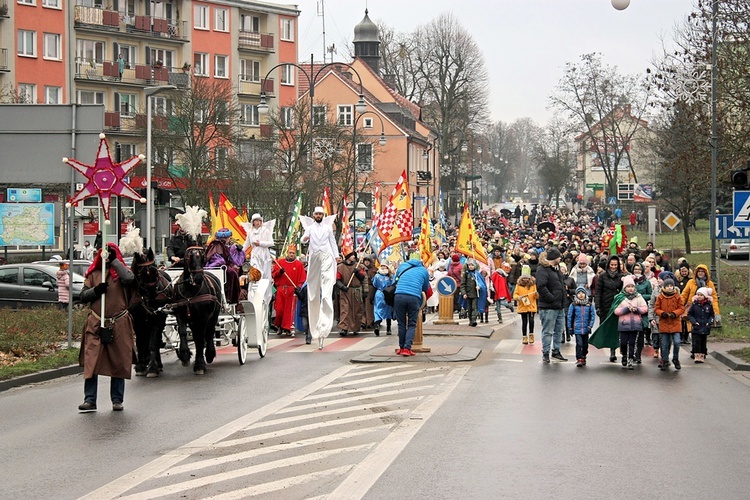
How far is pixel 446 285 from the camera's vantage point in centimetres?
2420

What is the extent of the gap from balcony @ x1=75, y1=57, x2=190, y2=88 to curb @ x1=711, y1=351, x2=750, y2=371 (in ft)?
150

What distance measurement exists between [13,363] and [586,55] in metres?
67.3

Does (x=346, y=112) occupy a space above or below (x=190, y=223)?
above

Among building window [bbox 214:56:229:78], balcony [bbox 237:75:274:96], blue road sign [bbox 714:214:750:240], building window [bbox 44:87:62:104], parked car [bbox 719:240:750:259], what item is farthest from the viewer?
balcony [bbox 237:75:274:96]

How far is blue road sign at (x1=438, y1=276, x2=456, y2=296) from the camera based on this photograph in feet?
79.0

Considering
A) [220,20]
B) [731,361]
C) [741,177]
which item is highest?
[220,20]

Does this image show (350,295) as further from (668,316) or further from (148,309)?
(148,309)

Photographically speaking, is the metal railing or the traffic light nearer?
the traffic light

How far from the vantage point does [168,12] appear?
68500mm

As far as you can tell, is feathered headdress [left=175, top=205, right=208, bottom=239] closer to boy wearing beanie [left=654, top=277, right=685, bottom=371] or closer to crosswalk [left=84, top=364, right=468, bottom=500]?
crosswalk [left=84, top=364, right=468, bottom=500]

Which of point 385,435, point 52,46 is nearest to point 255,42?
point 52,46

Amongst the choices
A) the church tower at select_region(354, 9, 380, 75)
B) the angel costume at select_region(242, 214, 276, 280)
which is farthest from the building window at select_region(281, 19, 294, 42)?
the angel costume at select_region(242, 214, 276, 280)

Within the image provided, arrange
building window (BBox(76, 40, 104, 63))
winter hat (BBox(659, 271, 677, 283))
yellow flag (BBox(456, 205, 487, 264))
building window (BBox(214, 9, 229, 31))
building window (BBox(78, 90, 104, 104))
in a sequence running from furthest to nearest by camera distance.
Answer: building window (BBox(214, 9, 229, 31))
building window (BBox(78, 90, 104, 104))
building window (BBox(76, 40, 104, 63))
yellow flag (BBox(456, 205, 487, 264))
winter hat (BBox(659, 271, 677, 283))

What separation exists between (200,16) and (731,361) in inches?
2185
